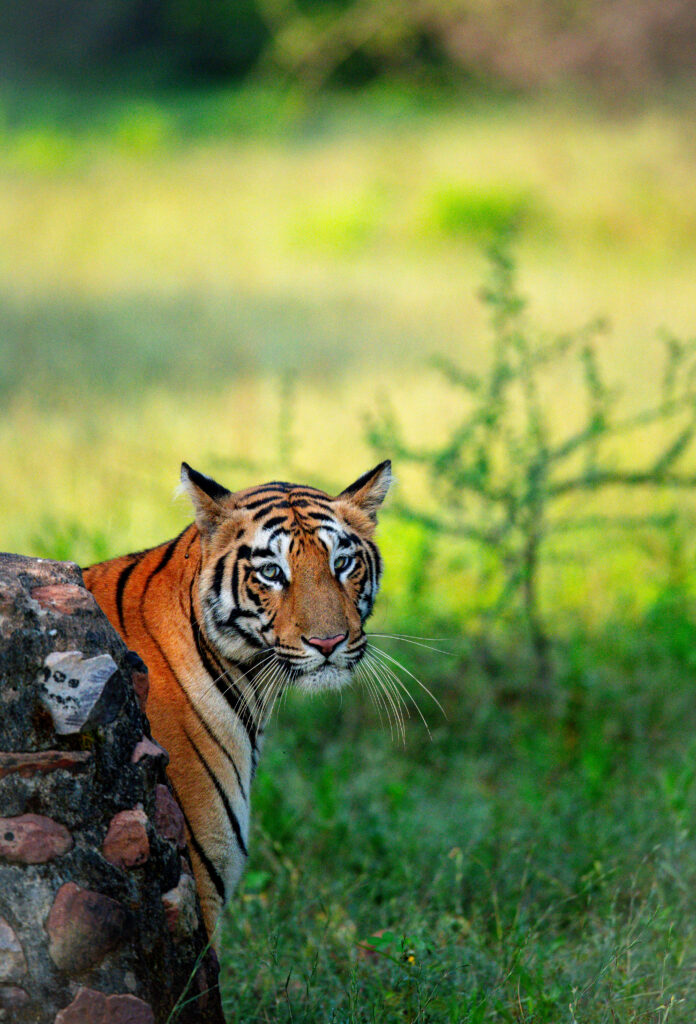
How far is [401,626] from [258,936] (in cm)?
219

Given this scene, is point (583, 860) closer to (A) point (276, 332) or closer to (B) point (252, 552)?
(B) point (252, 552)

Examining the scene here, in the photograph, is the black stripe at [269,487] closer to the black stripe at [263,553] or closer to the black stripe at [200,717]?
the black stripe at [263,553]

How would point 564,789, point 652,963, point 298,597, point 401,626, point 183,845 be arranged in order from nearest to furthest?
point 183,845
point 298,597
point 652,963
point 564,789
point 401,626

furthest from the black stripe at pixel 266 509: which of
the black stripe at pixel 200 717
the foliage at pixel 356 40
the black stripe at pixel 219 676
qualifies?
the foliage at pixel 356 40

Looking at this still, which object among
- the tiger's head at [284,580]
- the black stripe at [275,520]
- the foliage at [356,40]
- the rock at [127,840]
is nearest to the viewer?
the rock at [127,840]

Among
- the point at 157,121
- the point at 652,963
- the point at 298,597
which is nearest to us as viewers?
the point at 298,597

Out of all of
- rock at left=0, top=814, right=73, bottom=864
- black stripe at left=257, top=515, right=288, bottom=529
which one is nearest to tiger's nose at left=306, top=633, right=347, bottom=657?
black stripe at left=257, top=515, right=288, bottom=529

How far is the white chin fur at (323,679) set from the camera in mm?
2691

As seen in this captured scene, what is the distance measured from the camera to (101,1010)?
204 cm

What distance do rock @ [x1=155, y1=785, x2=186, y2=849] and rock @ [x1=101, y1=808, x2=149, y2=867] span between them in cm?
7

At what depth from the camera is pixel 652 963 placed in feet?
10.2

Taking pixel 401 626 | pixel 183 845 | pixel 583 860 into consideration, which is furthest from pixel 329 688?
pixel 401 626

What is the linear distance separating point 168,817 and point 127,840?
0.13 m

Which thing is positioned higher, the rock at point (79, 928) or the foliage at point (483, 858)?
the rock at point (79, 928)
